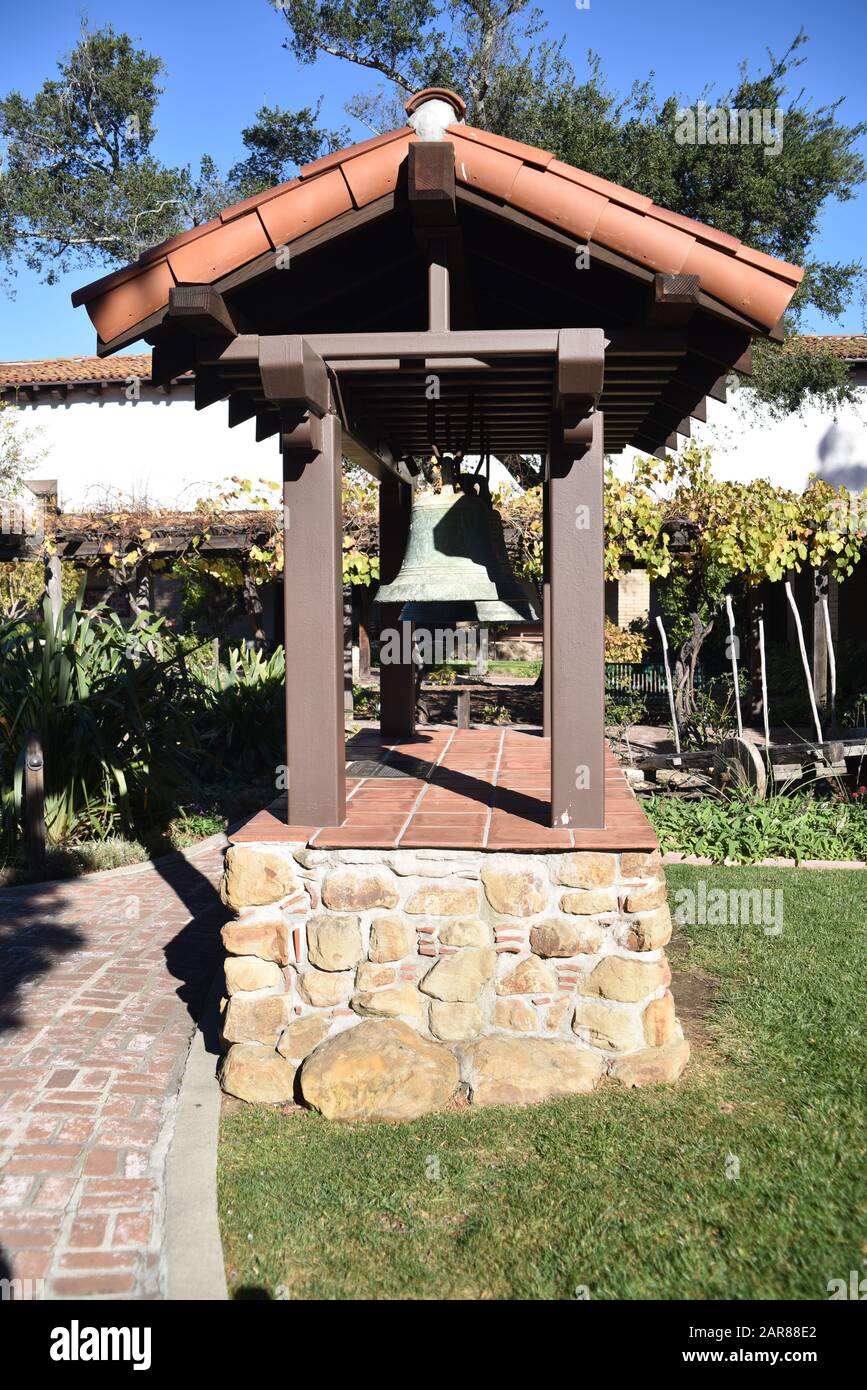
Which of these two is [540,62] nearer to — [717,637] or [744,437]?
[744,437]

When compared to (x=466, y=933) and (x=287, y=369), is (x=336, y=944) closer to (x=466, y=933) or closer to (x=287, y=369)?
(x=466, y=933)

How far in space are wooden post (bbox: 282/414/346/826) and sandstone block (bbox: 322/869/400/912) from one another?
294mm

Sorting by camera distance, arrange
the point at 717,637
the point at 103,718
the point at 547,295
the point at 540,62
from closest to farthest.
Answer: the point at 547,295 < the point at 103,718 < the point at 717,637 < the point at 540,62

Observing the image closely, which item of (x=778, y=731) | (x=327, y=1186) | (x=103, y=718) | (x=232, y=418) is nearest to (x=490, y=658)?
(x=778, y=731)

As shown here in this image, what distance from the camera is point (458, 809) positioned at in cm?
436

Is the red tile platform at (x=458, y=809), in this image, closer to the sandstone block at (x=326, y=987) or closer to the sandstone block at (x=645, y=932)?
the sandstone block at (x=645, y=932)

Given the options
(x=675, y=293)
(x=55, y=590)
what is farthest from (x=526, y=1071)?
(x=55, y=590)

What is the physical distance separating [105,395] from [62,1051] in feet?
66.9

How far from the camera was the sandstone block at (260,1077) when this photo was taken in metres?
3.70

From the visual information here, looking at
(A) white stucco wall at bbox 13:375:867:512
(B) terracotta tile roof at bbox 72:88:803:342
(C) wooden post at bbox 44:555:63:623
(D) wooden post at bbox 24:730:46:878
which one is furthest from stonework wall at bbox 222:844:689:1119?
(A) white stucco wall at bbox 13:375:867:512

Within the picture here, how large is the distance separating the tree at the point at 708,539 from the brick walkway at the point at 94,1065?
7.01 metres

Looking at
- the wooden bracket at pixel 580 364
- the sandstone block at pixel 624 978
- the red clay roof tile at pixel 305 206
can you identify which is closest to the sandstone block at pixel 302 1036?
the sandstone block at pixel 624 978

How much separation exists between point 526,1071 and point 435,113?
140 inches

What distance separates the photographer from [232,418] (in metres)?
4.86
